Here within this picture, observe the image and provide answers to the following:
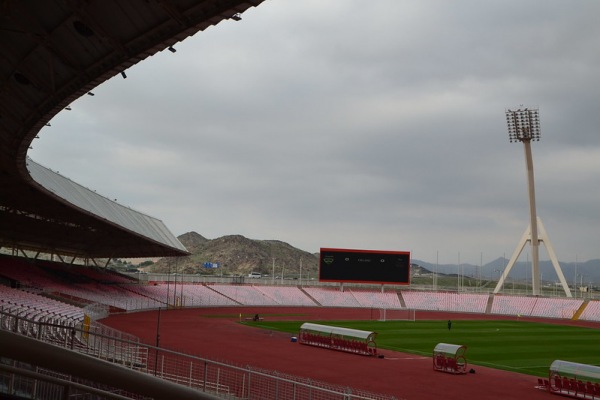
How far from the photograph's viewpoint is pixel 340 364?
3288 centimetres

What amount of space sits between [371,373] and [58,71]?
20.4 metres

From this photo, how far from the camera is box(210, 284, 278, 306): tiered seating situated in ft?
280

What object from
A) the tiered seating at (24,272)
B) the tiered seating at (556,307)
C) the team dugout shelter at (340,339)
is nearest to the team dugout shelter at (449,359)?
the team dugout shelter at (340,339)

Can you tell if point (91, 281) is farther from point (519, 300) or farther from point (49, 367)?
point (49, 367)

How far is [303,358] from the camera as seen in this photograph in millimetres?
34531

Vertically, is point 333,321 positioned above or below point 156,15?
below

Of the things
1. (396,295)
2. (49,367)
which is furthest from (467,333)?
(49,367)

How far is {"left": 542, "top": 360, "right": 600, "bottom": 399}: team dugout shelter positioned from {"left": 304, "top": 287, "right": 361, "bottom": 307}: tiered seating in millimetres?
62078

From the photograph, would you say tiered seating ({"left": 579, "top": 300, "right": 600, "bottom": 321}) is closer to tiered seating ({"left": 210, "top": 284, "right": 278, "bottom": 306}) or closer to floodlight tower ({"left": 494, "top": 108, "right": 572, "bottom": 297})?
floodlight tower ({"left": 494, "top": 108, "right": 572, "bottom": 297})

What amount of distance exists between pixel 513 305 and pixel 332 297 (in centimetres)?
2608

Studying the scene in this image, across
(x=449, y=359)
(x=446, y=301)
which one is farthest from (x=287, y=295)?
(x=449, y=359)

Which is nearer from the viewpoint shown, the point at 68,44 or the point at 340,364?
the point at 68,44

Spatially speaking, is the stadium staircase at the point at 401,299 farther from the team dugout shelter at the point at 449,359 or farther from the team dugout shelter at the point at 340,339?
the team dugout shelter at the point at 449,359

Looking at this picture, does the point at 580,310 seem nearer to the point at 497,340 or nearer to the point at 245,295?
the point at 497,340
